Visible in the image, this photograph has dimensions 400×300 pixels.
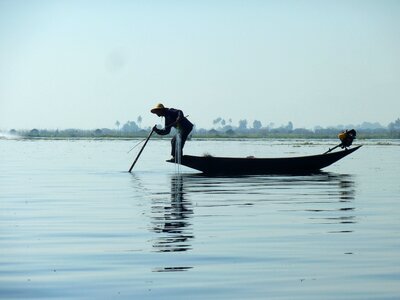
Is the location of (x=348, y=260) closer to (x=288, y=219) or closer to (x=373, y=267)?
(x=373, y=267)

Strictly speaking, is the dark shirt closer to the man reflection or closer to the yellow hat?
the yellow hat

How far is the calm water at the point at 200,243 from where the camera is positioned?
9945mm

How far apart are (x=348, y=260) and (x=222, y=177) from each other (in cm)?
1959

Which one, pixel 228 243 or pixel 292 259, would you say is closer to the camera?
pixel 292 259

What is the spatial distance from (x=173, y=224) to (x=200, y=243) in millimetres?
2637

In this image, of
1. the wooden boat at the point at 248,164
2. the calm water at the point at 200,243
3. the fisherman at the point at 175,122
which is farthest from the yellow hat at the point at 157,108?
the calm water at the point at 200,243

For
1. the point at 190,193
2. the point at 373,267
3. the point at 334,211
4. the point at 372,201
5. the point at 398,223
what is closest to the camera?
the point at 373,267

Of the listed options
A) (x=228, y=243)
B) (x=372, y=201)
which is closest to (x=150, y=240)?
(x=228, y=243)

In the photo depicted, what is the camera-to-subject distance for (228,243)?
13195mm

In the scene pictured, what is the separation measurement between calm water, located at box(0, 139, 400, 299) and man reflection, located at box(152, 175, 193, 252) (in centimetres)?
2

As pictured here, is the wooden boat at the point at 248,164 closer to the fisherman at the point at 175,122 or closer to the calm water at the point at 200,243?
the fisherman at the point at 175,122

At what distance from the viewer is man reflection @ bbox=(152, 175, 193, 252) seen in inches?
513

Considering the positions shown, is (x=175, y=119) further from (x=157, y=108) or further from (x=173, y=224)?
(x=173, y=224)

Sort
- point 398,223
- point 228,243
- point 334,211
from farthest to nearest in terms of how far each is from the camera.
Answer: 1. point 334,211
2. point 398,223
3. point 228,243
